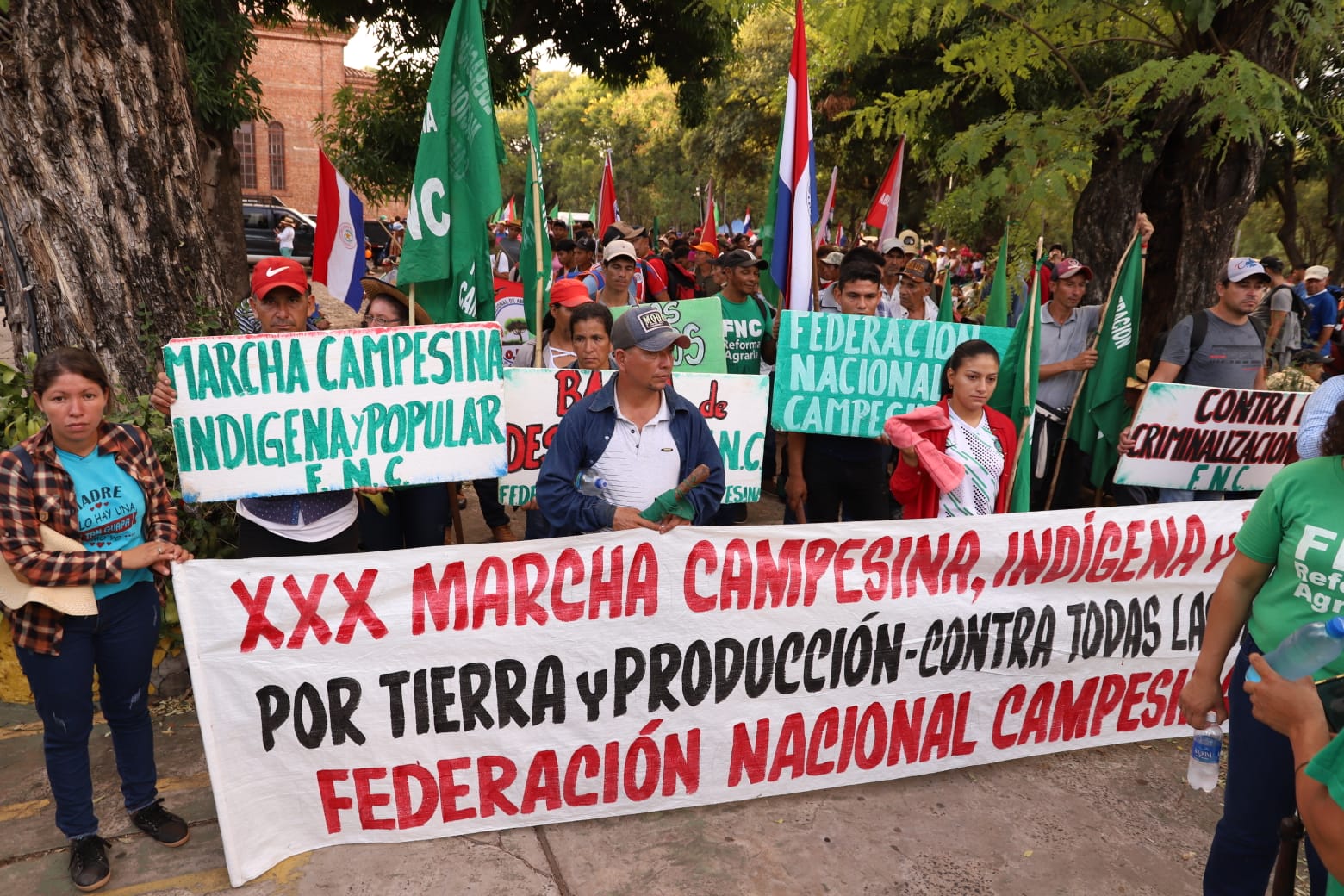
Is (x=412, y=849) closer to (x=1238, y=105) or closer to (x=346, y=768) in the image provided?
(x=346, y=768)

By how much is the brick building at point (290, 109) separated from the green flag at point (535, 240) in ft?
128

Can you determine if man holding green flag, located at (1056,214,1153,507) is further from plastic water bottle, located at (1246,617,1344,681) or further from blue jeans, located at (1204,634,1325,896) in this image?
plastic water bottle, located at (1246,617,1344,681)

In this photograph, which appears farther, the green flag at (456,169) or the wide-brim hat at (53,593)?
the green flag at (456,169)

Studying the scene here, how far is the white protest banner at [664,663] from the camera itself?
321 cm

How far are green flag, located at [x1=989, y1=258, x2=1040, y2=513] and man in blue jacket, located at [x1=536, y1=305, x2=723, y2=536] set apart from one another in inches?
64.7

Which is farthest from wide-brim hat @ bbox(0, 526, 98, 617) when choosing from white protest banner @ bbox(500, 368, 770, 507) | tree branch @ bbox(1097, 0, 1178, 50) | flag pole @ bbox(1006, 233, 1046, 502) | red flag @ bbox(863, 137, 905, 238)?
red flag @ bbox(863, 137, 905, 238)

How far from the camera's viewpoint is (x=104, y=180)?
4.55 metres

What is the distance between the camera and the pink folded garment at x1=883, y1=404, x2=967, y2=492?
3930 mm

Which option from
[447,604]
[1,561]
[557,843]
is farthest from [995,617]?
[1,561]

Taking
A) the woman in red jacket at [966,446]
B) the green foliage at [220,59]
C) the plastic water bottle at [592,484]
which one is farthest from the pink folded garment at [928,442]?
the green foliage at [220,59]

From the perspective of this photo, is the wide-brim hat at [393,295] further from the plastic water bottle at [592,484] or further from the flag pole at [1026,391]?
the flag pole at [1026,391]

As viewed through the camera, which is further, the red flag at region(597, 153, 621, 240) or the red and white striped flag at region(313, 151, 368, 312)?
the red flag at region(597, 153, 621, 240)

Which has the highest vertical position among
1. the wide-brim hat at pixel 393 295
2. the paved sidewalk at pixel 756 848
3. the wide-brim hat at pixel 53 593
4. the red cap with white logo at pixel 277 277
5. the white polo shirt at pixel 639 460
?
the red cap with white logo at pixel 277 277

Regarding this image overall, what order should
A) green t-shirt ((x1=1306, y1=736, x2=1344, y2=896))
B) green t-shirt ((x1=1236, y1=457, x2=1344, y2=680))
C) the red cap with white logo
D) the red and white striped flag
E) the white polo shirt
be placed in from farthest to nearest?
the red and white striped flag
the red cap with white logo
the white polo shirt
green t-shirt ((x1=1236, y1=457, x2=1344, y2=680))
green t-shirt ((x1=1306, y1=736, x2=1344, y2=896))
